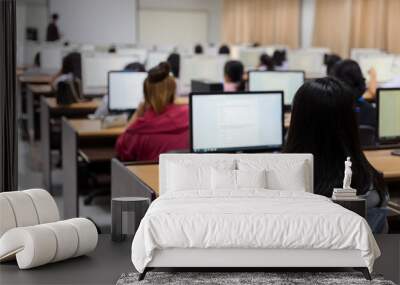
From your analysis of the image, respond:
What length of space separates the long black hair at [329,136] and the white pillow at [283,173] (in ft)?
2.07

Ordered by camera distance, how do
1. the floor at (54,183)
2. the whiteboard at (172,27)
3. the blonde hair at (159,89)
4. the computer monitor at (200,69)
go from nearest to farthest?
1. the blonde hair at (159,89)
2. the floor at (54,183)
3. the computer monitor at (200,69)
4. the whiteboard at (172,27)

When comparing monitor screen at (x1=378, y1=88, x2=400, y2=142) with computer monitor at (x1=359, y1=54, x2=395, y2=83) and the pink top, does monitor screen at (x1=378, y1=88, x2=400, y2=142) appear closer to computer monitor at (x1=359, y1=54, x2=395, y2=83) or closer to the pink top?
the pink top

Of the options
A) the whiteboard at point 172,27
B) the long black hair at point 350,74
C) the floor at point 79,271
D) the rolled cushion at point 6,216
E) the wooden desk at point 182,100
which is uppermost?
the whiteboard at point 172,27

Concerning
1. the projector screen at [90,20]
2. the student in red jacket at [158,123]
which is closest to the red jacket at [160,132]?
the student in red jacket at [158,123]

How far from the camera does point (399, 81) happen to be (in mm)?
7250

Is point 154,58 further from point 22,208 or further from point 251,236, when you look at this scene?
point 251,236

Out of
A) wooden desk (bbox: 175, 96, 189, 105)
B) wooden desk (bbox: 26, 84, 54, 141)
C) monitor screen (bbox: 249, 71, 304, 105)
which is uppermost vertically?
→ monitor screen (bbox: 249, 71, 304, 105)

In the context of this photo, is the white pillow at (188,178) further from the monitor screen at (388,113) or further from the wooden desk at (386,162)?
the monitor screen at (388,113)

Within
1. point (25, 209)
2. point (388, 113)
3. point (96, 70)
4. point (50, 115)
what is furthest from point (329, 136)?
point (96, 70)

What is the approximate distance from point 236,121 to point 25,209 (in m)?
2.04

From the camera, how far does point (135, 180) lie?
10.9ft

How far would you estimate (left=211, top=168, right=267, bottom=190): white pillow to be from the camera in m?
2.15

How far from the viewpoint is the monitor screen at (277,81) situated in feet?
20.7

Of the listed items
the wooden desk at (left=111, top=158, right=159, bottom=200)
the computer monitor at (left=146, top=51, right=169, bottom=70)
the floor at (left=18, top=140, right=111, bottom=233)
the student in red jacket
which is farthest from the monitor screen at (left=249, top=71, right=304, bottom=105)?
the computer monitor at (left=146, top=51, right=169, bottom=70)
